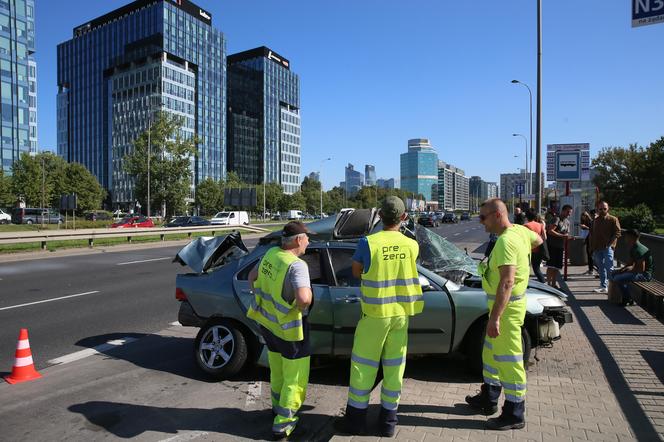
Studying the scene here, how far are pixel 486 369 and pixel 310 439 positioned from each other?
1.56 metres

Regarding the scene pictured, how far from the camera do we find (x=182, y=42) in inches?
4097

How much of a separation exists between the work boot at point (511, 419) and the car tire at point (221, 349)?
2521mm

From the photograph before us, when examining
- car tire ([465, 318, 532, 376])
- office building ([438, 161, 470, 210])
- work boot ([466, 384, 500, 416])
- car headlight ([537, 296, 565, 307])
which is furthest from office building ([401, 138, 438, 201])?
work boot ([466, 384, 500, 416])

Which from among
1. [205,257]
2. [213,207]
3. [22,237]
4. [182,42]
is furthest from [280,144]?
[205,257]

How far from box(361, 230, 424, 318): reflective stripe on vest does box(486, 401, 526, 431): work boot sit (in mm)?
1074

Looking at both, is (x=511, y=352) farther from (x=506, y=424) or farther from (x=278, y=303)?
(x=278, y=303)

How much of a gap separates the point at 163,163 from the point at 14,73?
49.4m

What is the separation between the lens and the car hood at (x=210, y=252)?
5.83m

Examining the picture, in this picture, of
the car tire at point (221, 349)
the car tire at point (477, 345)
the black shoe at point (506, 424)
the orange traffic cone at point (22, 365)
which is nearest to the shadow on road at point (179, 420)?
the car tire at point (221, 349)

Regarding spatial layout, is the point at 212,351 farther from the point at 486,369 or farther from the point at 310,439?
the point at 486,369

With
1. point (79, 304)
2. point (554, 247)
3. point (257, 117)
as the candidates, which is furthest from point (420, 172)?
point (79, 304)

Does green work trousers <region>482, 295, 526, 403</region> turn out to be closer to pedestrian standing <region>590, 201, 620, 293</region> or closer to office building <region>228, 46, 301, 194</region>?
pedestrian standing <region>590, 201, 620, 293</region>

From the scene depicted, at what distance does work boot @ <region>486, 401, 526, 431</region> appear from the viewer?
12.3ft

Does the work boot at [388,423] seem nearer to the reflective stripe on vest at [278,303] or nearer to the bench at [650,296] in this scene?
the reflective stripe on vest at [278,303]
